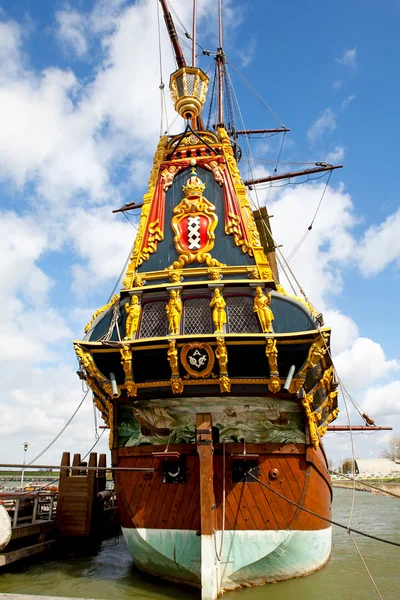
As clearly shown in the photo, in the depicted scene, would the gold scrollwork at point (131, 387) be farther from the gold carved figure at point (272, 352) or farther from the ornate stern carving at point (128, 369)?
the gold carved figure at point (272, 352)

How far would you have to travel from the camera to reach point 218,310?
31.5ft

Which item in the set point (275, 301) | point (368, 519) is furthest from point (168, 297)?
point (368, 519)

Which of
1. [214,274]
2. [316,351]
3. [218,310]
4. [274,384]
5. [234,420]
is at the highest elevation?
[214,274]

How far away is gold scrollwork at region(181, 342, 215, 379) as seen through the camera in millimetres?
9328

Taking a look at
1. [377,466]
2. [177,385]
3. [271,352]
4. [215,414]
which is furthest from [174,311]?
[377,466]

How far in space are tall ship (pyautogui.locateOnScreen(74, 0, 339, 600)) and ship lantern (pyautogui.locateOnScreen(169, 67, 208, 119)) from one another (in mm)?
4448

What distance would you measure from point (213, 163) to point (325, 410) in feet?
23.6

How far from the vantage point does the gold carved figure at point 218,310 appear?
9469 mm

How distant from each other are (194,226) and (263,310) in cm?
312

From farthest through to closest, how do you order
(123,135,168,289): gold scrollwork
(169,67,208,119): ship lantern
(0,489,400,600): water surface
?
(169,67,208,119): ship lantern, (123,135,168,289): gold scrollwork, (0,489,400,600): water surface

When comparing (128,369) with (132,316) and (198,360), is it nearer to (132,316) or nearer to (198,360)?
(132,316)

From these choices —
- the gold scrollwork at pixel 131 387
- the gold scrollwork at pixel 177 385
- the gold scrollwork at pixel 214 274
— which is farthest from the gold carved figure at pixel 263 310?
the gold scrollwork at pixel 131 387

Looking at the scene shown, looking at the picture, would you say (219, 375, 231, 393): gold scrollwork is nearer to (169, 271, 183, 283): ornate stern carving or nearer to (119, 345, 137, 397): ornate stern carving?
(119, 345, 137, 397): ornate stern carving

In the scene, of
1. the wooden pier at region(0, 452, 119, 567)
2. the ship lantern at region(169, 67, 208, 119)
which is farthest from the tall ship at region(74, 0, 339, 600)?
the ship lantern at region(169, 67, 208, 119)
